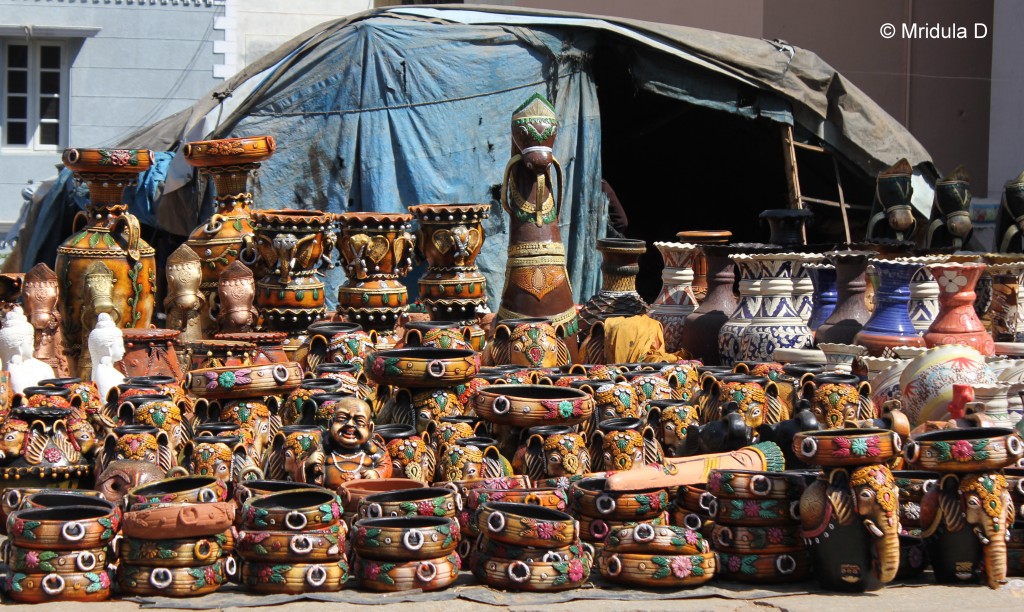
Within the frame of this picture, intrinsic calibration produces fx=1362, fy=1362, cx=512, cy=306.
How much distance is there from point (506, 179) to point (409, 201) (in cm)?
289

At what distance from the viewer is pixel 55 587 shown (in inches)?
136

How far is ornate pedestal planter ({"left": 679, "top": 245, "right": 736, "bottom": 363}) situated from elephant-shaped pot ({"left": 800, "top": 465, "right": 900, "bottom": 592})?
246 cm

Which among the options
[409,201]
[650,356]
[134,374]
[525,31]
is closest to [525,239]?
[650,356]

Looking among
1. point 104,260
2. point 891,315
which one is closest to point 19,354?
point 104,260

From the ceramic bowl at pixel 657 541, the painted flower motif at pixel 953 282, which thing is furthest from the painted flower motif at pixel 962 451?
the painted flower motif at pixel 953 282

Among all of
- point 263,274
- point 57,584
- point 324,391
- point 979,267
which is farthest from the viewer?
point 263,274

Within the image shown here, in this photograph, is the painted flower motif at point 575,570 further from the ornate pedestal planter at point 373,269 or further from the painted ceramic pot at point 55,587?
the ornate pedestal planter at point 373,269

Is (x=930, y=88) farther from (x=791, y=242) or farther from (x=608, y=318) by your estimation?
(x=608, y=318)

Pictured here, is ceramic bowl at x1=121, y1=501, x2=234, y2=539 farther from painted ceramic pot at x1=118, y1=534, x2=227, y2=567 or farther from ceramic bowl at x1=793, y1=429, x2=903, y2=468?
ceramic bowl at x1=793, y1=429, x2=903, y2=468

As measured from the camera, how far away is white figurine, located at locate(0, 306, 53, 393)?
16.9 feet

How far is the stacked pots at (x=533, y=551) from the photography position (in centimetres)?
353

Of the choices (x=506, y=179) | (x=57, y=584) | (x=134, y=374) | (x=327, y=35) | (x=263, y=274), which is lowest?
(x=57, y=584)

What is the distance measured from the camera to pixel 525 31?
9414 mm

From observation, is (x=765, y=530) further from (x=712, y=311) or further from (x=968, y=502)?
(x=712, y=311)
